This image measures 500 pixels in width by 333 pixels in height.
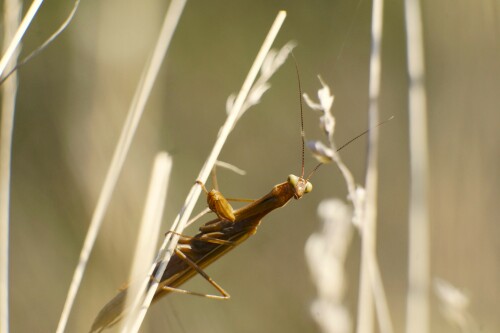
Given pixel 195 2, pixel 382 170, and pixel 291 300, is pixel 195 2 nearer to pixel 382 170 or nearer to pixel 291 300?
pixel 382 170

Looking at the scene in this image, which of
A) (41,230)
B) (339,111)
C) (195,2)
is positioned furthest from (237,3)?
(41,230)

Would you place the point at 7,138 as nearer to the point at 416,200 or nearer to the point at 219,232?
the point at 219,232

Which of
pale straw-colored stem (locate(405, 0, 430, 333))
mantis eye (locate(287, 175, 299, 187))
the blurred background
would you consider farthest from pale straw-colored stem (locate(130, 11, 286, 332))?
the blurred background

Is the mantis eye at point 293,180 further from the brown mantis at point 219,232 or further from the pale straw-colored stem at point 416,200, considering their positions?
the pale straw-colored stem at point 416,200

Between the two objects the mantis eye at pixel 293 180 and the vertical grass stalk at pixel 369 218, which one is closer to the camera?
the vertical grass stalk at pixel 369 218

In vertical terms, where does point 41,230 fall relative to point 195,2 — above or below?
below

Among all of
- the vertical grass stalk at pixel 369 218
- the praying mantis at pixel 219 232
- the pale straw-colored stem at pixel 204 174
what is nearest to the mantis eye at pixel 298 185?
the praying mantis at pixel 219 232
